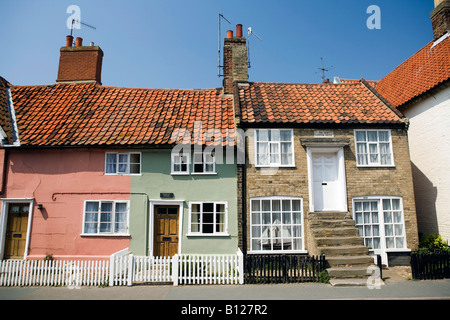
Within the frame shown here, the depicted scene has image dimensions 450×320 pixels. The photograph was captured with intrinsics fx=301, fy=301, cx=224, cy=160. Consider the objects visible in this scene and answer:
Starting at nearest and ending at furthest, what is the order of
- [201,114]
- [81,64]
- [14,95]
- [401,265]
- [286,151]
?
[401,265]
[286,151]
[201,114]
[14,95]
[81,64]

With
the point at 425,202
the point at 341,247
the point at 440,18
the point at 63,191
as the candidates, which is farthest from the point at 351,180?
the point at 63,191

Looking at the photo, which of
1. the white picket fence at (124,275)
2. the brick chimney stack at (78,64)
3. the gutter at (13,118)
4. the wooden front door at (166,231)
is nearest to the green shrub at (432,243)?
the white picket fence at (124,275)

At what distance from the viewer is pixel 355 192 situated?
13234mm

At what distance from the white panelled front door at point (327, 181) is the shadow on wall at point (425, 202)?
17.1 ft

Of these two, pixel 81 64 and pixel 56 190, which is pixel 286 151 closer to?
pixel 56 190

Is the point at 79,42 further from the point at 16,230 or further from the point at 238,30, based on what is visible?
the point at 16,230

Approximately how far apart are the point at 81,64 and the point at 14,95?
3886mm

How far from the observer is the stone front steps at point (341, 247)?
1044 centimetres

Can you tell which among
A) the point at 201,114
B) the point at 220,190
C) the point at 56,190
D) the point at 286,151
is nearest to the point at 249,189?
the point at 220,190

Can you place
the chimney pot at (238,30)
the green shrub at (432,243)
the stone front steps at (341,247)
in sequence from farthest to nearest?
the chimney pot at (238,30)
the green shrub at (432,243)
the stone front steps at (341,247)

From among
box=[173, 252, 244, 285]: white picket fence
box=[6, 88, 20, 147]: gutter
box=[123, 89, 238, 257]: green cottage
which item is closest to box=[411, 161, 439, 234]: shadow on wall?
box=[123, 89, 238, 257]: green cottage

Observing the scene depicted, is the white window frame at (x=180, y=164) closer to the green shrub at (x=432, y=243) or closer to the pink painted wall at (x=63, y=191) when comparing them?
the pink painted wall at (x=63, y=191)

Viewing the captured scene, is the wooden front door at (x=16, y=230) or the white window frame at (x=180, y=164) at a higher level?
the white window frame at (x=180, y=164)

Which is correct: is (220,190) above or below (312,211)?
above
